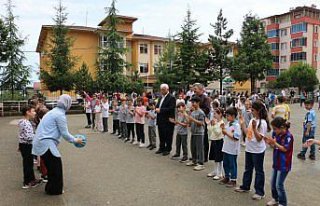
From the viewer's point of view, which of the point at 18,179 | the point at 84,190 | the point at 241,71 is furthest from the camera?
the point at 241,71

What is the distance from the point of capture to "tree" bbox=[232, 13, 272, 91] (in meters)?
44.5

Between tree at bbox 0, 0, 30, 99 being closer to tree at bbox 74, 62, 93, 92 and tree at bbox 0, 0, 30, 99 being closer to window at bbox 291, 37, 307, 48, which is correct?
tree at bbox 74, 62, 93, 92

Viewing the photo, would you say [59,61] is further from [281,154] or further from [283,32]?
[283,32]

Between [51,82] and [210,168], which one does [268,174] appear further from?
[51,82]

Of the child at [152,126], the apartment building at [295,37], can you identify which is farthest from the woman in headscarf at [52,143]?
the apartment building at [295,37]

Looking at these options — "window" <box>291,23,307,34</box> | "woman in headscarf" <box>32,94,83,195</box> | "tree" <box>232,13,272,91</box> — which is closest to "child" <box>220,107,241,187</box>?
"woman in headscarf" <box>32,94,83,195</box>

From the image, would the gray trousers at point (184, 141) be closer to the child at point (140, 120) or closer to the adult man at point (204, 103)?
the adult man at point (204, 103)

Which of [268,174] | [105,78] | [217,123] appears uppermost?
[105,78]

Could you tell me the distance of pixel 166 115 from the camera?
963 cm

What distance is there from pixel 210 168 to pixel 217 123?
1.31 meters

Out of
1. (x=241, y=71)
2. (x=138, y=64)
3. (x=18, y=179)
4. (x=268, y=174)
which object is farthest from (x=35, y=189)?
(x=138, y=64)

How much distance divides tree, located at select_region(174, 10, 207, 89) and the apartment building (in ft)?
114

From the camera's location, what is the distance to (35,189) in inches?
252

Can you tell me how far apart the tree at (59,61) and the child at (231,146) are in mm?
25670
